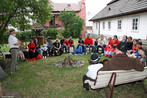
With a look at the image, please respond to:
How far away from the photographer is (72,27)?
22547 millimetres

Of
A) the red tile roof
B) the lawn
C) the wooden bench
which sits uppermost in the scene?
the red tile roof

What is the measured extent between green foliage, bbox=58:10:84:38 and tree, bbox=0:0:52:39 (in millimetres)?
15313

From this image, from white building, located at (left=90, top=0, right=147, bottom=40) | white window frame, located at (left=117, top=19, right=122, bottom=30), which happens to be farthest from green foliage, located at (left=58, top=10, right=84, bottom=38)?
white window frame, located at (left=117, top=19, right=122, bottom=30)

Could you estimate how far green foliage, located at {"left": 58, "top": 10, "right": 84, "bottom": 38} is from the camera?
22391 millimetres

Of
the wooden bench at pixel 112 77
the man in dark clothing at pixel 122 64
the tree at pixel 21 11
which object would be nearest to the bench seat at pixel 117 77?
the wooden bench at pixel 112 77

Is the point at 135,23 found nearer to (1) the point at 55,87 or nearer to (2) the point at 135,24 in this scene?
(2) the point at 135,24

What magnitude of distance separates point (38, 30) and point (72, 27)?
9.37 meters

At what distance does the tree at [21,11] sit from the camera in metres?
5.62

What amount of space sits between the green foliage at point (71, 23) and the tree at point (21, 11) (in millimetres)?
15313

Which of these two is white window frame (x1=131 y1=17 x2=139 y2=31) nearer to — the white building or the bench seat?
the white building

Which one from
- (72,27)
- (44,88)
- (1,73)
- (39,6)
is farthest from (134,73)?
(72,27)

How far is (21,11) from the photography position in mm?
6652

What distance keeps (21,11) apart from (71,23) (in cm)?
1700

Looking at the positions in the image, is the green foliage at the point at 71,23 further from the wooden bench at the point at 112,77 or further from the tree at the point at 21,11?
the wooden bench at the point at 112,77
